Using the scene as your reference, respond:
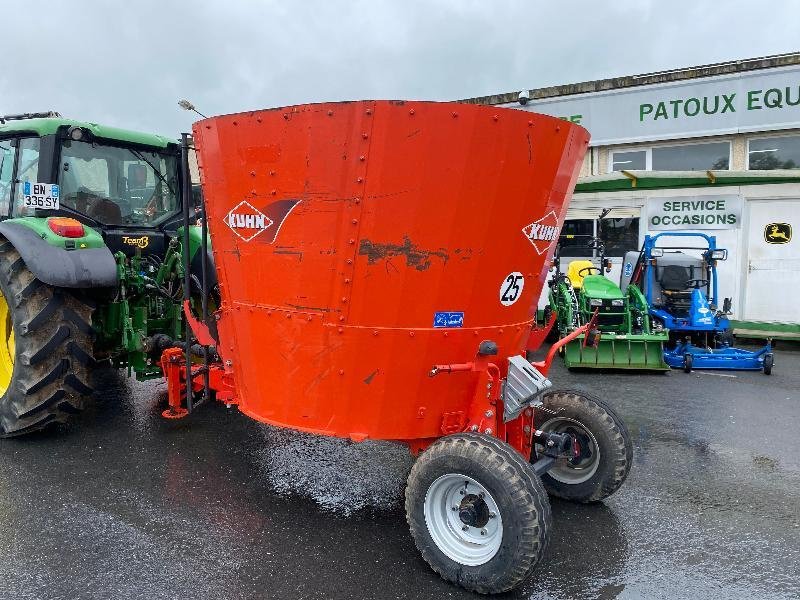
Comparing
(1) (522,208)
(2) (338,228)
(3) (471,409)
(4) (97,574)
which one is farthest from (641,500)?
(4) (97,574)

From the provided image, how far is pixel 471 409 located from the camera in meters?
3.13

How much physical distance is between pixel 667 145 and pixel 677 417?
8.33 m

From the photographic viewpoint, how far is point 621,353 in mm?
7656

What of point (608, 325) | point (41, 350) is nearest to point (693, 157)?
point (608, 325)

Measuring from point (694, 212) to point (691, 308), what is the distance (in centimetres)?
314

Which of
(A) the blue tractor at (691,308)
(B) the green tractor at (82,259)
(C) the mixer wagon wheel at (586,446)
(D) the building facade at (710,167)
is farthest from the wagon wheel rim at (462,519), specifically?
(D) the building facade at (710,167)

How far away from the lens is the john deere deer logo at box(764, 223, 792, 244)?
32.1ft

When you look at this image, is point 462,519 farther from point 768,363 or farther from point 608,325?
point 768,363

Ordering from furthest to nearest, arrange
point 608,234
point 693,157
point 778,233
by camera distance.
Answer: point 693,157
point 608,234
point 778,233

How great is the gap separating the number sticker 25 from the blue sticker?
0.87 ft

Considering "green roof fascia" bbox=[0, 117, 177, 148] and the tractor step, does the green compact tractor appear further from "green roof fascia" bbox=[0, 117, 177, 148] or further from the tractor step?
"green roof fascia" bbox=[0, 117, 177, 148]

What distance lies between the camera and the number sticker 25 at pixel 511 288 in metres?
3.09

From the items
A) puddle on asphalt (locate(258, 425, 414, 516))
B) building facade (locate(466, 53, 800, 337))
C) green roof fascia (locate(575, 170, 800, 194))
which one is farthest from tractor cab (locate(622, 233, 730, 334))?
puddle on asphalt (locate(258, 425, 414, 516))

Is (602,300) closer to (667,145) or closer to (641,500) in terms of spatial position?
(641,500)
